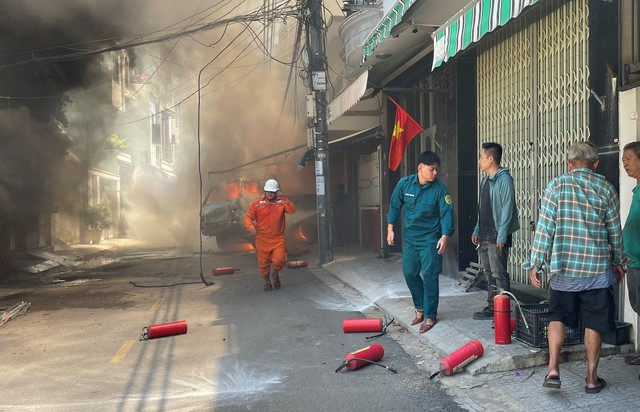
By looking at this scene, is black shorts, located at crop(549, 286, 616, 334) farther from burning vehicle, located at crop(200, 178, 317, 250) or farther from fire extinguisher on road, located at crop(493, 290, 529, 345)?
burning vehicle, located at crop(200, 178, 317, 250)

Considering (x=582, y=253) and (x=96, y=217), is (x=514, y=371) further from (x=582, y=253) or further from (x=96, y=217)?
(x=96, y=217)

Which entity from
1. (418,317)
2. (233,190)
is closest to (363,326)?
(418,317)

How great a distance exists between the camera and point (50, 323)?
21.0ft

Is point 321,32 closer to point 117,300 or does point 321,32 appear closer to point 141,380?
point 117,300

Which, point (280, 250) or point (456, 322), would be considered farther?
point (280, 250)

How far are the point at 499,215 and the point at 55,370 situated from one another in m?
4.29

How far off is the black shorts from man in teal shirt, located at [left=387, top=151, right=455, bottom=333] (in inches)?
62.5

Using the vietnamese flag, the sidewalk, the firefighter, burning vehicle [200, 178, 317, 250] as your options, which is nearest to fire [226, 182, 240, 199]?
burning vehicle [200, 178, 317, 250]

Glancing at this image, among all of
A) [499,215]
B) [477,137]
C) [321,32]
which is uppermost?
[321,32]

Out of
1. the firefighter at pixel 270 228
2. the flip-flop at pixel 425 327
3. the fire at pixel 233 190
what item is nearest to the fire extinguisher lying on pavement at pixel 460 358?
the flip-flop at pixel 425 327

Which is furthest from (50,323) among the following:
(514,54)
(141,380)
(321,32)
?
(321,32)

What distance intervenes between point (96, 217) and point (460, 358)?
62.2 feet

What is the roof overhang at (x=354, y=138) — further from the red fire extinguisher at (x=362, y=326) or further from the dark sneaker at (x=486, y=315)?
the dark sneaker at (x=486, y=315)

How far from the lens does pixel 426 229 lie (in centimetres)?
516
